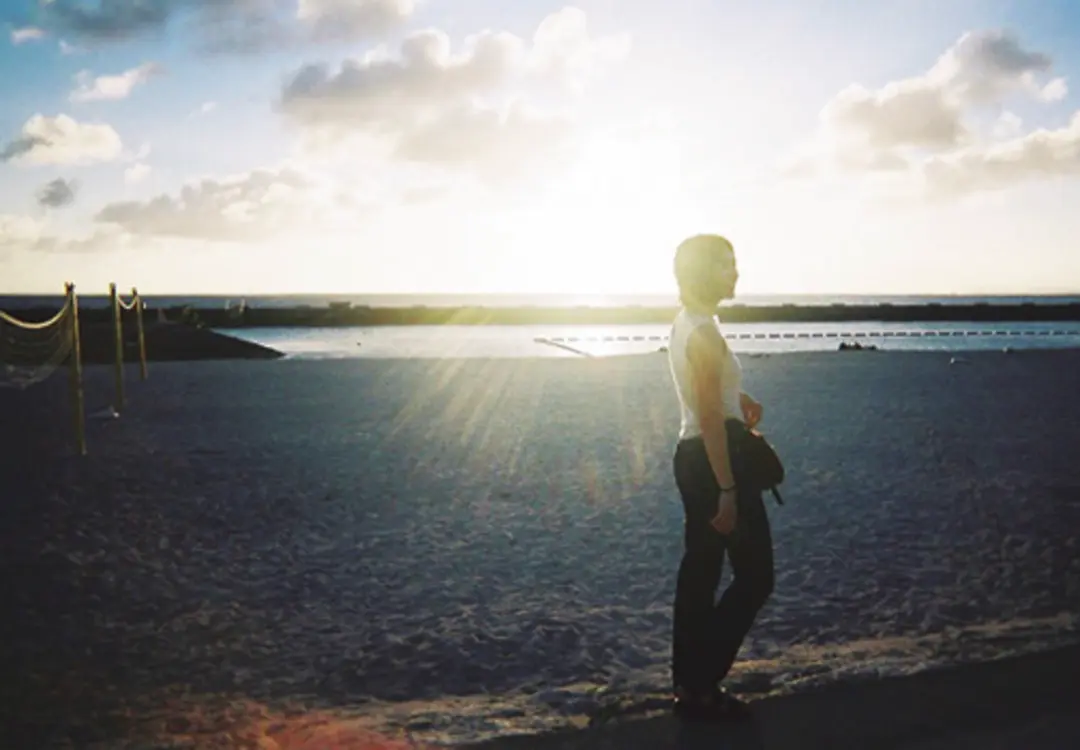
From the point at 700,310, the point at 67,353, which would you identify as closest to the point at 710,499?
the point at 700,310

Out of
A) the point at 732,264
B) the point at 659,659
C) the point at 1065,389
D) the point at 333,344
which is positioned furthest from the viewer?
the point at 333,344

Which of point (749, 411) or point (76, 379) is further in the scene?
point (76, 379)

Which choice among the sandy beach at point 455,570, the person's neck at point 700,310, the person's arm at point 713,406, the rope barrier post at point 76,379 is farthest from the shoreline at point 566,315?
the person's arm at point 713,406

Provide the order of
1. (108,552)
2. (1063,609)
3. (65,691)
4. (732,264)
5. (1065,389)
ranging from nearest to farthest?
(732,264) → (65,691) → (1063,609) → (108,552) → (1065,389)

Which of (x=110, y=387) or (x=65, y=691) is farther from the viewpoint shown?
(x=110, y=387)

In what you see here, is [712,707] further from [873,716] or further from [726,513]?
[726,513]

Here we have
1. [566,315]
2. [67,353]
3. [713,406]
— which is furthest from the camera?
[566,315]

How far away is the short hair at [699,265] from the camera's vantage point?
3666 mm

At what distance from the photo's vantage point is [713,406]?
3.53 meters

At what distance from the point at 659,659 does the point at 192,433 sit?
1043 centimetres

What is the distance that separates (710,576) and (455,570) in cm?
275

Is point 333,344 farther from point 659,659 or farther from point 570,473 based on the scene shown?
point 659,659

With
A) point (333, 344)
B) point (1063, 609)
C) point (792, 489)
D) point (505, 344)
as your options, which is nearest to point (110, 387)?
point (792, 489)

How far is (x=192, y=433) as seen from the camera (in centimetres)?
1341
